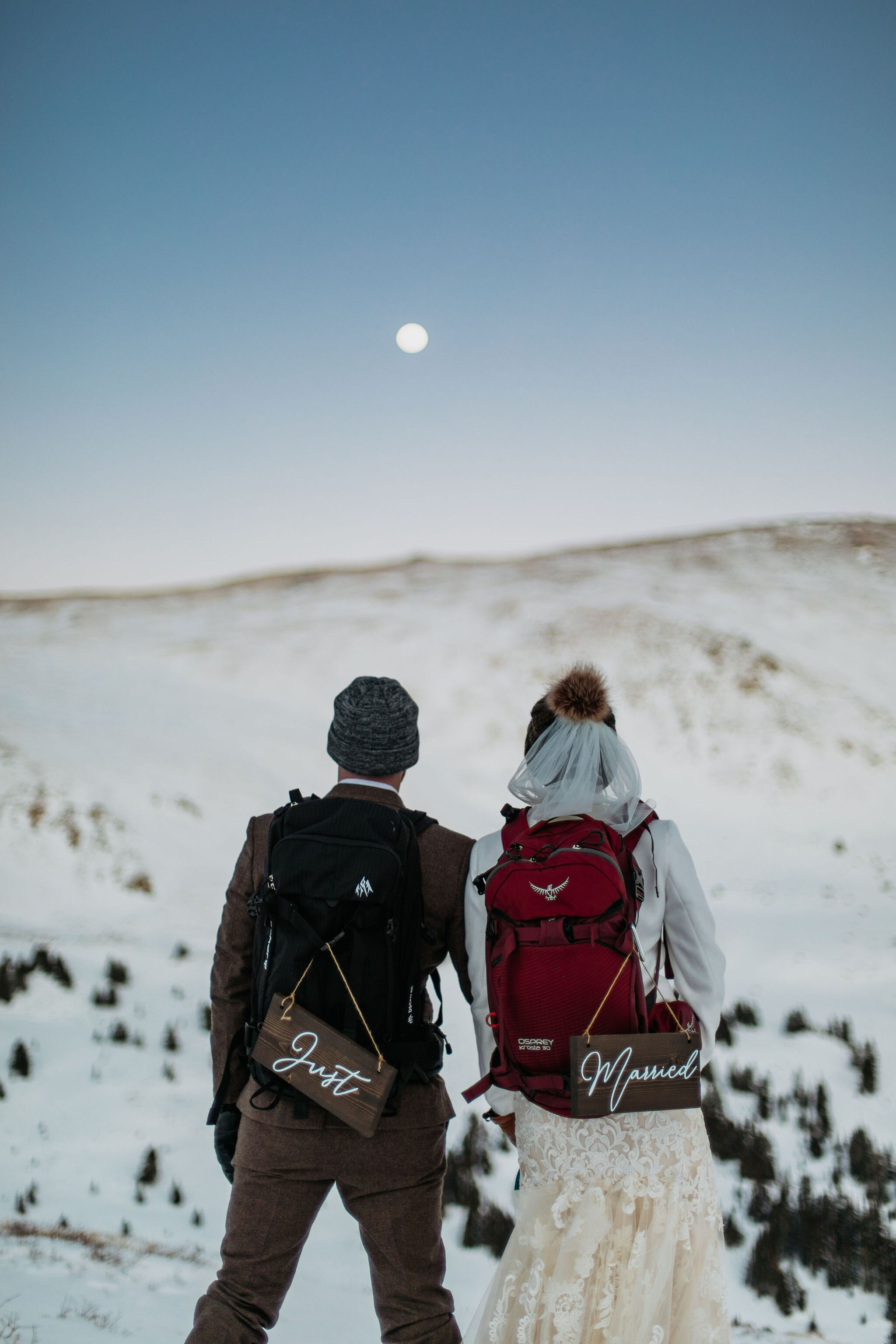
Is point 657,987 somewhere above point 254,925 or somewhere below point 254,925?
below

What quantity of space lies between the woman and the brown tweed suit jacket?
62mm

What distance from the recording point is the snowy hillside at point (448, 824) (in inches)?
173

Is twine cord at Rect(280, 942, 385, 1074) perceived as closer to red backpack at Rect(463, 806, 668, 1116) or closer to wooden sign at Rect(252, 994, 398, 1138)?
wooden sign at Rect(252, 994, 398, 1138)

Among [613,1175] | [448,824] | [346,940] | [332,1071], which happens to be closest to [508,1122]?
[613,1175]

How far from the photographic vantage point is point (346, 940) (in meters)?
2.24

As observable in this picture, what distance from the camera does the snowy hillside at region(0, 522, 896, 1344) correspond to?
4395mm

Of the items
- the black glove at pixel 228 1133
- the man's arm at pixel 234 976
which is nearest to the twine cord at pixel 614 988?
the man's arm at pixel 234 976

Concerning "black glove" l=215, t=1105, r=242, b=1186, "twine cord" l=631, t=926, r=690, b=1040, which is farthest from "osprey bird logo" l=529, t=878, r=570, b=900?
"black glove" l=215, t=1105, r=242, b=1186

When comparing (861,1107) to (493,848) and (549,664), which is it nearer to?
(493,848)

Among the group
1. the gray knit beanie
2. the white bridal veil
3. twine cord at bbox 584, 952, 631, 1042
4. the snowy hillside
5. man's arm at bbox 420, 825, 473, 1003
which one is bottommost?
the snowy hillside

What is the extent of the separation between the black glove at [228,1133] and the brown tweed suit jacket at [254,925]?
33 millimetres

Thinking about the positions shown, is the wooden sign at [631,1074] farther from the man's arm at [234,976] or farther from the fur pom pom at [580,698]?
the man's arm at [234,976]

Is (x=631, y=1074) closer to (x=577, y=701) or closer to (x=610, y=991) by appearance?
(x=610, y=991)

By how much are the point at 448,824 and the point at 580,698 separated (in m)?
12.8
